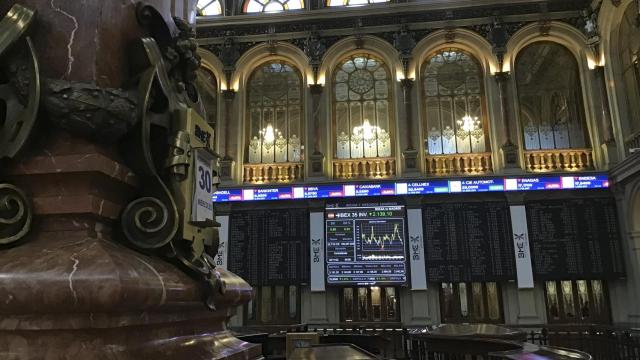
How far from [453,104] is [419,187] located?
9.07 feet

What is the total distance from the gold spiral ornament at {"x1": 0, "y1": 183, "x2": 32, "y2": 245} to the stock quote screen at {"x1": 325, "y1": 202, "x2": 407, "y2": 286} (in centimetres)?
1051

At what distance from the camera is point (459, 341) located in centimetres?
485

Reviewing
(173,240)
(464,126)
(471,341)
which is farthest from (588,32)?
(173,240)

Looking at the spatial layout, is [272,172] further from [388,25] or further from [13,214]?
[13,214]

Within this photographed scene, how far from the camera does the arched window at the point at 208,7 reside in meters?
14.4

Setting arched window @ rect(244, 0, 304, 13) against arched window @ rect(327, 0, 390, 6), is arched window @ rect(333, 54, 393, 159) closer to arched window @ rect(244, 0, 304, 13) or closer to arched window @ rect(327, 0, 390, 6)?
arched window @ rect(327, 0, 390, 6)

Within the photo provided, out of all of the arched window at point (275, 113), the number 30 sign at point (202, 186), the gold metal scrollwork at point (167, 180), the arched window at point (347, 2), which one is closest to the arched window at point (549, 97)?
the arched window at point (347, 2)

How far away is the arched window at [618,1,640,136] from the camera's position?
11430mm

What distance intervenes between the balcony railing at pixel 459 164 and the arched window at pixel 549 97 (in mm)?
1230

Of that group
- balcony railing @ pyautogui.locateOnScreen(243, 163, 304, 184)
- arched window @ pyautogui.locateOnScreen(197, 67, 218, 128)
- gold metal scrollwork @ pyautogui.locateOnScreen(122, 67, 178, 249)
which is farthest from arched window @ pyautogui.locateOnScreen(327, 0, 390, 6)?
gold metal scrollwork @ pyautogui.locateOnScreen(122, 67, 178, 249)

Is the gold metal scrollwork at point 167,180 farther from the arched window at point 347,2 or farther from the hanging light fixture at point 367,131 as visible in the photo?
the arched window at point 347,2

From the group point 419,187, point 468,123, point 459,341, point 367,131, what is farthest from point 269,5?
point 459,341

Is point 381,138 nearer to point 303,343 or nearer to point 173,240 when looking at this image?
point 303,343

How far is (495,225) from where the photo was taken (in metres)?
12.0
